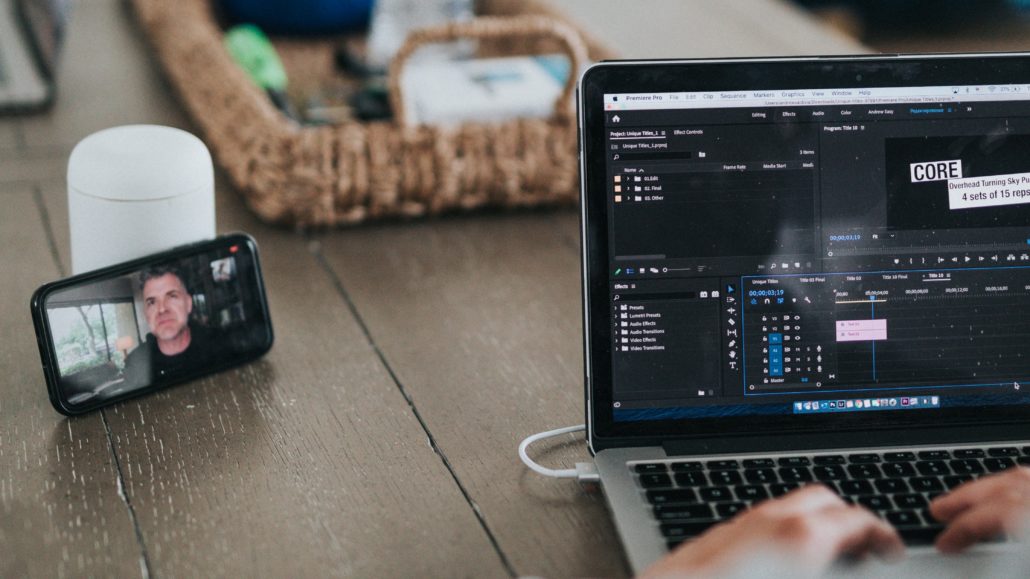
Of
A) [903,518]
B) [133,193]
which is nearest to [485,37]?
[133,193]

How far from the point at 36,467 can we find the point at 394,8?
3.17 ft

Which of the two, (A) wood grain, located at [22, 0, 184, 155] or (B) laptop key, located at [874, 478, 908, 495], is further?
(A) wood grain, located at [22, 0, 184, 155]

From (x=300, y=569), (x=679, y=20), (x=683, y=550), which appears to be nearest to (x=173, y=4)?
(x=679, y=20)

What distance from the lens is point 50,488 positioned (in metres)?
0.68

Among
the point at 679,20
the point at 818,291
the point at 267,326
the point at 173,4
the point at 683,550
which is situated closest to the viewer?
the point at 683,550

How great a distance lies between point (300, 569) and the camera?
0.61 metres

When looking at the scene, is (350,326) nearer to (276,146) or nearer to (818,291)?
(276,146)

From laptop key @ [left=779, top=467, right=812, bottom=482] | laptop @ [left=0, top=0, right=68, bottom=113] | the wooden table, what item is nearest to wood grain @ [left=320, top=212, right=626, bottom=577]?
the wooden table

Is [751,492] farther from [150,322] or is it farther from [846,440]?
[150,322]

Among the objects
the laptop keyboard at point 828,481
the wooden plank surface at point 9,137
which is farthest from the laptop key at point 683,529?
the wooden plank surface at point 9,137

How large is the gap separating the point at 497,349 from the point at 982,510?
0.39 m

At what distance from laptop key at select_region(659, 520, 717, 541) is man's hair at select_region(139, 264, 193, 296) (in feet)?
1.25

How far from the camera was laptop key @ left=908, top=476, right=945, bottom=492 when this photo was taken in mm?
638

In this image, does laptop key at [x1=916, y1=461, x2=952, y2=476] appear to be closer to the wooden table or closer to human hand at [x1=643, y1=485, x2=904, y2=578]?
human hand at [x1=643, y1=485, x2=904, y2=578]
